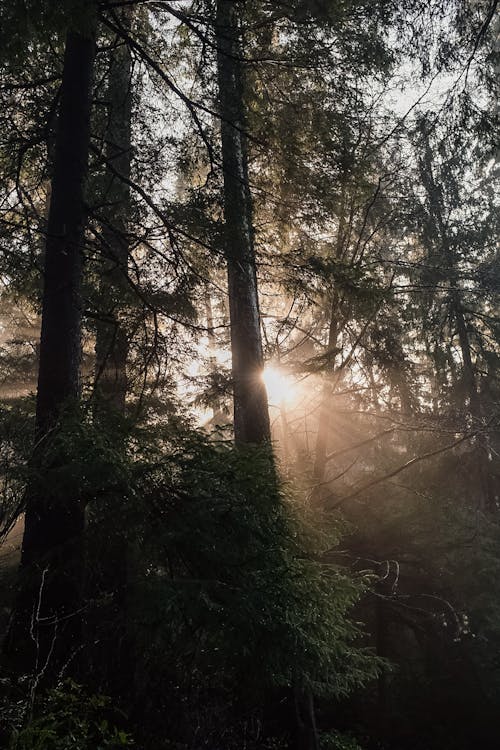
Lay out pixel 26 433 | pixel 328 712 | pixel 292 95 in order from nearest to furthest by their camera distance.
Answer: pixel 26 433, pixel 292 95, pixel 328 712

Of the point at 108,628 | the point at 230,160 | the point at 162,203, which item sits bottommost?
the point at 108,628

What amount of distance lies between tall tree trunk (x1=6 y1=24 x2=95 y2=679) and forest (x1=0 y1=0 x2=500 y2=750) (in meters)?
0.03

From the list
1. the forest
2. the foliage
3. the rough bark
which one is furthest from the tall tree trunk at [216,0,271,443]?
the rough bark

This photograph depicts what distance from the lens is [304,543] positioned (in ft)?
16.0

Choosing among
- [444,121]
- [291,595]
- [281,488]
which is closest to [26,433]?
[281,488]

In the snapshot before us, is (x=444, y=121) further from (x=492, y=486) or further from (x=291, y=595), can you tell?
(x=492, y=486)

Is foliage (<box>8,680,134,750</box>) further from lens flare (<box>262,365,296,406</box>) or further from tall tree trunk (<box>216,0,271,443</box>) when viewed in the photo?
lens flare (<box>262,365,296,406</box>)

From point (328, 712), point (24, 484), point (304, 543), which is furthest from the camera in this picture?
point (328, 712)

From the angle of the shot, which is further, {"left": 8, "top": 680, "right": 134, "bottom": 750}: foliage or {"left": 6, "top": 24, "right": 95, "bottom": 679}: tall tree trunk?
{"left": 6, "top": 24, "right": 95, "bottom": 679}: tall tree trunk

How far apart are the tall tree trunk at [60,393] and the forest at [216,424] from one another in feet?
0.08

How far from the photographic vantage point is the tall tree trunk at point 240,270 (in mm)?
6598

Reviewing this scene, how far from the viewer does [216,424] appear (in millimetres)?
6430

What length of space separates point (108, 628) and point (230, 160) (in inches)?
251

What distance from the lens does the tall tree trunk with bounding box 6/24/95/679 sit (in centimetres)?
420
